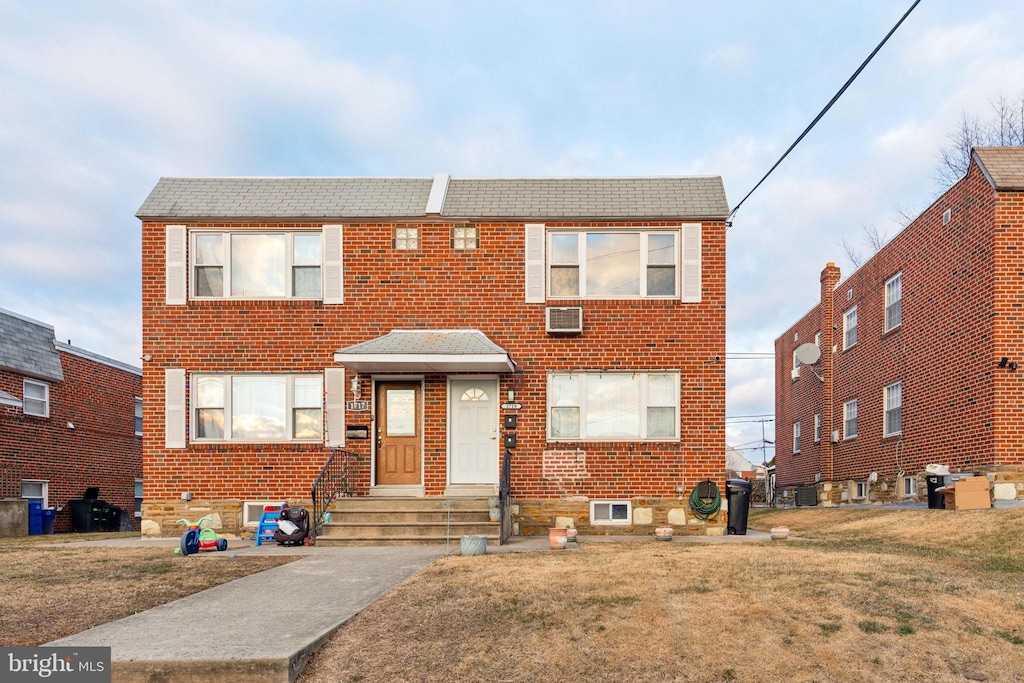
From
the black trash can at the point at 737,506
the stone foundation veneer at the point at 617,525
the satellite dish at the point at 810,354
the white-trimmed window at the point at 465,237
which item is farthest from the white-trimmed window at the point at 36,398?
the satellite dish at the point at 810,354

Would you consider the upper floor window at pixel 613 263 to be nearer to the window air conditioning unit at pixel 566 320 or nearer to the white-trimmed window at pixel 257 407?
the window air conditioning unit at pixel 566 320

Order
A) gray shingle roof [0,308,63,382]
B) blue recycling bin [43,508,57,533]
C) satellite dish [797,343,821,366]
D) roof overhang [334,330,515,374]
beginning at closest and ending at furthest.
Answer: roof overhang [334,330,515,374]
blue recycling bin [43,508,57,533]
gray shingle roof [0,308,63,382]
satellite dish [797,343,821,366]

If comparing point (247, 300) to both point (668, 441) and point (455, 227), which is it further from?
point (668, 441)

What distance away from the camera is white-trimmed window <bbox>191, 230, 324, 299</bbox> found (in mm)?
13453

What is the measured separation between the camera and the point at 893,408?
705 inches

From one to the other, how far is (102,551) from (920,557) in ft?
35.5

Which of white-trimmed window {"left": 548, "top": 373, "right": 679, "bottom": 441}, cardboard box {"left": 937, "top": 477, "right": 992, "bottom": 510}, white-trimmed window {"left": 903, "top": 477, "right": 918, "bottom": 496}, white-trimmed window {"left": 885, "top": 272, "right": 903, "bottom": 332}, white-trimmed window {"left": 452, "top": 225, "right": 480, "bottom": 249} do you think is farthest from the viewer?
white-trimmed window {"left": 885, "top": 272, "right": 903, "bottom": 332}

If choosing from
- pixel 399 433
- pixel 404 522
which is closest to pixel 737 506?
pixel 404 522

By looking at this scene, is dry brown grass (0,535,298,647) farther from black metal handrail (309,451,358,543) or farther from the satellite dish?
the satellite dish

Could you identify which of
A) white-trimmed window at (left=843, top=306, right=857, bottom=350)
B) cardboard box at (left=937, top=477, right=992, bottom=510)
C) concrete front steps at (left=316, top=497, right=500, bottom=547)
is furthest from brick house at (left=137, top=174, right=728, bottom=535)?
white-trimmed window at (left=843, top=306, right=857, bottom=350)

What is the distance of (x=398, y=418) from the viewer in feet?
43.9

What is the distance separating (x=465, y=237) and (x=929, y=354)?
10150 millimetres

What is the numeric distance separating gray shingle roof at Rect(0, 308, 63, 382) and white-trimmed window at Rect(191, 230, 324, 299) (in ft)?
29.8

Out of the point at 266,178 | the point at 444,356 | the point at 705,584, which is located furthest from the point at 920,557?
the point at 266,178
